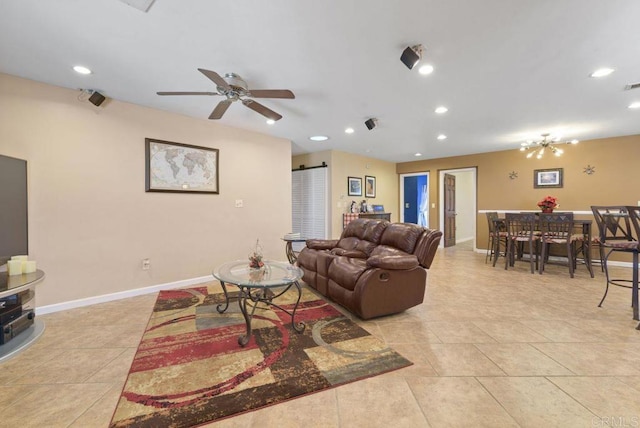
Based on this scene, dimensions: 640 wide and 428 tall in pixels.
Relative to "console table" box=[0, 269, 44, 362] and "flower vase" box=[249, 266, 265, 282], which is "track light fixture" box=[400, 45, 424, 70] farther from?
"console table" box=[0, 269, 44, 362]

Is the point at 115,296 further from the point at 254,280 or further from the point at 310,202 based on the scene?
the point at 310,202

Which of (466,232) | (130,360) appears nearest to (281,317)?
(130,360)

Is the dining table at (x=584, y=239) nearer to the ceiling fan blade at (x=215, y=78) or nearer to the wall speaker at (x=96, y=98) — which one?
the ceiling fan blade at (x=215, y=78)

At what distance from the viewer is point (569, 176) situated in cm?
552

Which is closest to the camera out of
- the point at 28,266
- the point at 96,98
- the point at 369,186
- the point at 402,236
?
the point at 28,266

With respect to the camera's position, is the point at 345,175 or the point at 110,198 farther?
the point at 345,175

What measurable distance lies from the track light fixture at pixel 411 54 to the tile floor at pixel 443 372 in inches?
91.0

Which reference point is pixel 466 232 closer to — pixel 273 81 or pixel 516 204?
pixel 516 204

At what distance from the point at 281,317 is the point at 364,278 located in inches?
37.1

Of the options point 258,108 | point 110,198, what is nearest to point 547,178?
point 258,108

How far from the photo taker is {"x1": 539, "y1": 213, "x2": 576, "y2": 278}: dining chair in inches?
166

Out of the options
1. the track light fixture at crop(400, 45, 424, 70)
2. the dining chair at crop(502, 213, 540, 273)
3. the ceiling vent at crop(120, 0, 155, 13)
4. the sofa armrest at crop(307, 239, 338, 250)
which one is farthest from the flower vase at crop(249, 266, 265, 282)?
the dining chair at crop(502, 213, 540, 273)

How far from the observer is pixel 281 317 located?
277 centimetres

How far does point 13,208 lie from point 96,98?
1.42 metres
